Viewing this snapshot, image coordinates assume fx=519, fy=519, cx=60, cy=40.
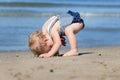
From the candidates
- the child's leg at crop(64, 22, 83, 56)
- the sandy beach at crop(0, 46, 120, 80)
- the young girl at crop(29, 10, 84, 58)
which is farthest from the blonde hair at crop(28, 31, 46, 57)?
the child's leg at crop(64, 22, 83, 56)

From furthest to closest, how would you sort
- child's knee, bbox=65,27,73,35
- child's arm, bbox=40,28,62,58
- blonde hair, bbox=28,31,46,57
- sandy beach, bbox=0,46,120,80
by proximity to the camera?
child's knee, bbox=65,27,73,35 < child's arm, bbox=40,28,62,58 < blonde hair, bbox=28,31,46,57 < sandy beach, bbox=0,46,120,80

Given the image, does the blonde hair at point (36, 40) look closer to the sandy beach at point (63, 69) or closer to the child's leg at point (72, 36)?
the sandy beach at point (63, 69)

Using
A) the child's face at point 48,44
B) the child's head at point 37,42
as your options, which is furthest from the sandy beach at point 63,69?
the child's face at point 48,44

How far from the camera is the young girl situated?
730cm

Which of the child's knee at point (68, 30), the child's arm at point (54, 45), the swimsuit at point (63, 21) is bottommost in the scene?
the child's arm at point (54, 45)

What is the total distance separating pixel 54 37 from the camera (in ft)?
24.9

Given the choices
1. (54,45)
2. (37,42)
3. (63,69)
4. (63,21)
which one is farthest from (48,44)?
(63,69)

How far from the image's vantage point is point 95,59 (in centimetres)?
701

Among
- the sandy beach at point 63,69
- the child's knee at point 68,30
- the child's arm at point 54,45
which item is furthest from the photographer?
the child's knee at point 68,30

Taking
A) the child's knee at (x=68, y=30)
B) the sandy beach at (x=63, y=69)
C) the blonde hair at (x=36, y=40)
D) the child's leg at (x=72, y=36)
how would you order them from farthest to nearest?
the child's knee at (x=68, y=30) → the child's leg at (x=72, y=36) → the blonde hair at (x=36, y=40) → the sandy beach at (x=63, y=69)

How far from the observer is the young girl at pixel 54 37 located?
287 inches

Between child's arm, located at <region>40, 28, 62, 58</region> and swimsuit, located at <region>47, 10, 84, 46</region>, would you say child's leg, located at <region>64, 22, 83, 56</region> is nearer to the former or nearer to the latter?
swimsuit, located at <region>47, 10, 84, 46</region>

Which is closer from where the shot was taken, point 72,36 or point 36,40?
point 36,40

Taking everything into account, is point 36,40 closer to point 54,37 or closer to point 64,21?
point 54,37
